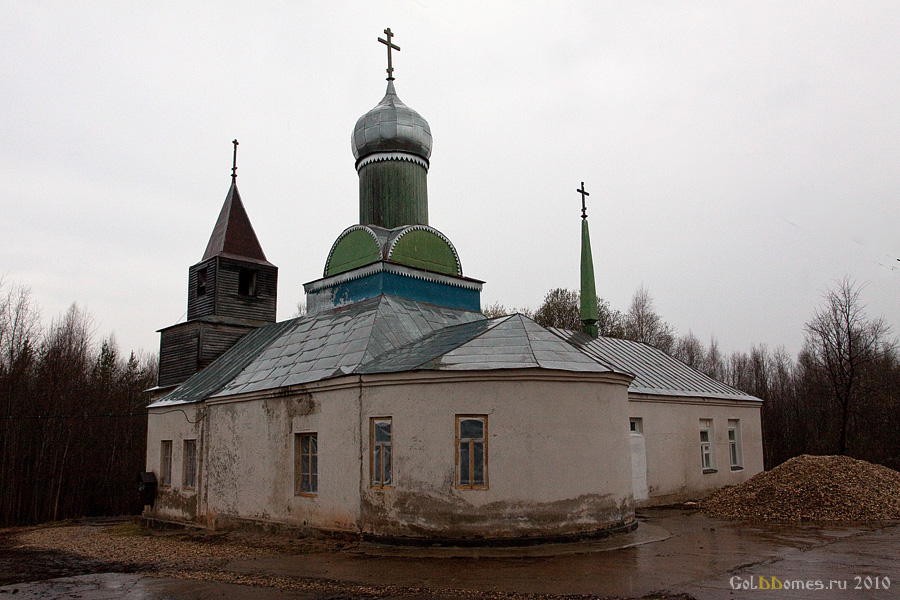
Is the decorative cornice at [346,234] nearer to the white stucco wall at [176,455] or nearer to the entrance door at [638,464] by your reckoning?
the white stucco wall at [176,455]

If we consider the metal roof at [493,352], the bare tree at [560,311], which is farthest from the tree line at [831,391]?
the metal roof at [493,352]

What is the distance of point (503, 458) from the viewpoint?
10.9 m

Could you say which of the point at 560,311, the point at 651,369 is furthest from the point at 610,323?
the point at 651,369

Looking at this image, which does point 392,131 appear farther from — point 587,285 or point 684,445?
point 684,445

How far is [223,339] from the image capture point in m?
20.0

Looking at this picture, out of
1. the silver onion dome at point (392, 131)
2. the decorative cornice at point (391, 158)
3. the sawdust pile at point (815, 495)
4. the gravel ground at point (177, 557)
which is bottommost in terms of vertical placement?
the gravel ground at point (177, 557)

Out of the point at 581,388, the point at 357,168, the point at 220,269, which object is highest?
the point at 357,168

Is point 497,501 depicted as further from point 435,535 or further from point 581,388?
point 581,388

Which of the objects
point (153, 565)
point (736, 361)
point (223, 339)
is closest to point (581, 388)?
point (153, 565)

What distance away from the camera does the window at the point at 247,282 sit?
21.3 m

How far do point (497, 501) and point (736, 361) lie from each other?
5309 centimetres

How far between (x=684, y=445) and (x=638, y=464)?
2380 mm

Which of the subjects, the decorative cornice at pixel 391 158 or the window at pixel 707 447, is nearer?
the decorative cornice at pixel 391 158

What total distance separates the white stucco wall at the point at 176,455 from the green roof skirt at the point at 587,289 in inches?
457
